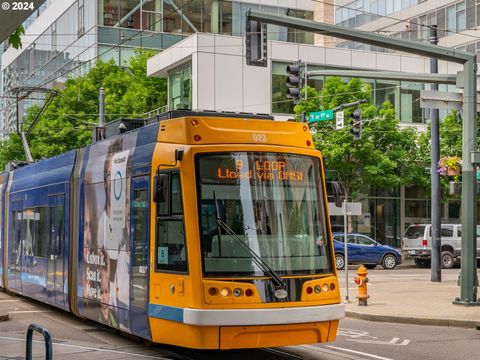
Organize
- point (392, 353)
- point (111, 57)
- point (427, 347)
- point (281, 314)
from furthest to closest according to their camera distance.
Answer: point (111, 57) → point (427, 347) → point (392, 353) → point (281, 314)

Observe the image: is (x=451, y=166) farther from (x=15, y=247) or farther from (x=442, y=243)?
(x=442, y=243)

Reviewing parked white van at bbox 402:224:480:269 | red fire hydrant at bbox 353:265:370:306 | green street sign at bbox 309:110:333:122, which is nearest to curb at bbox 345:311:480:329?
red fire hydrant at bbox 353:265:370:306

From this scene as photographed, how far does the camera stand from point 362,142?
134 ft

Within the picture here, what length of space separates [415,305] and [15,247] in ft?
30.8

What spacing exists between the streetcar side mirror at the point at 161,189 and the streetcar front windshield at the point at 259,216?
1.40ft

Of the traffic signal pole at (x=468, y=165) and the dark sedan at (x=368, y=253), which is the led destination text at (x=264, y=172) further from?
the dark sedan at (x=368, y=253)

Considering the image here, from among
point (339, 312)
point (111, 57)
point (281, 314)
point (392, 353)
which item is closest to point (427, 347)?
point (392, 353)

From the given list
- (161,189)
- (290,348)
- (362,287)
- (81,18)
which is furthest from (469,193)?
(81,18)

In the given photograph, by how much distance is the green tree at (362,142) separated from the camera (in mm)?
40531

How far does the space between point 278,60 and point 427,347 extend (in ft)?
109

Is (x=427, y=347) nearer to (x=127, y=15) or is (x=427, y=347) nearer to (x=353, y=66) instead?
(x=353, y=66)

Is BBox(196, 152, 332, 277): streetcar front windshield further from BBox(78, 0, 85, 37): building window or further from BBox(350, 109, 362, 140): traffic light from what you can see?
BBox(78, 0, 85, 37): building window

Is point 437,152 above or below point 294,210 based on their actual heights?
above

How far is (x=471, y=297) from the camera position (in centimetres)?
1856
